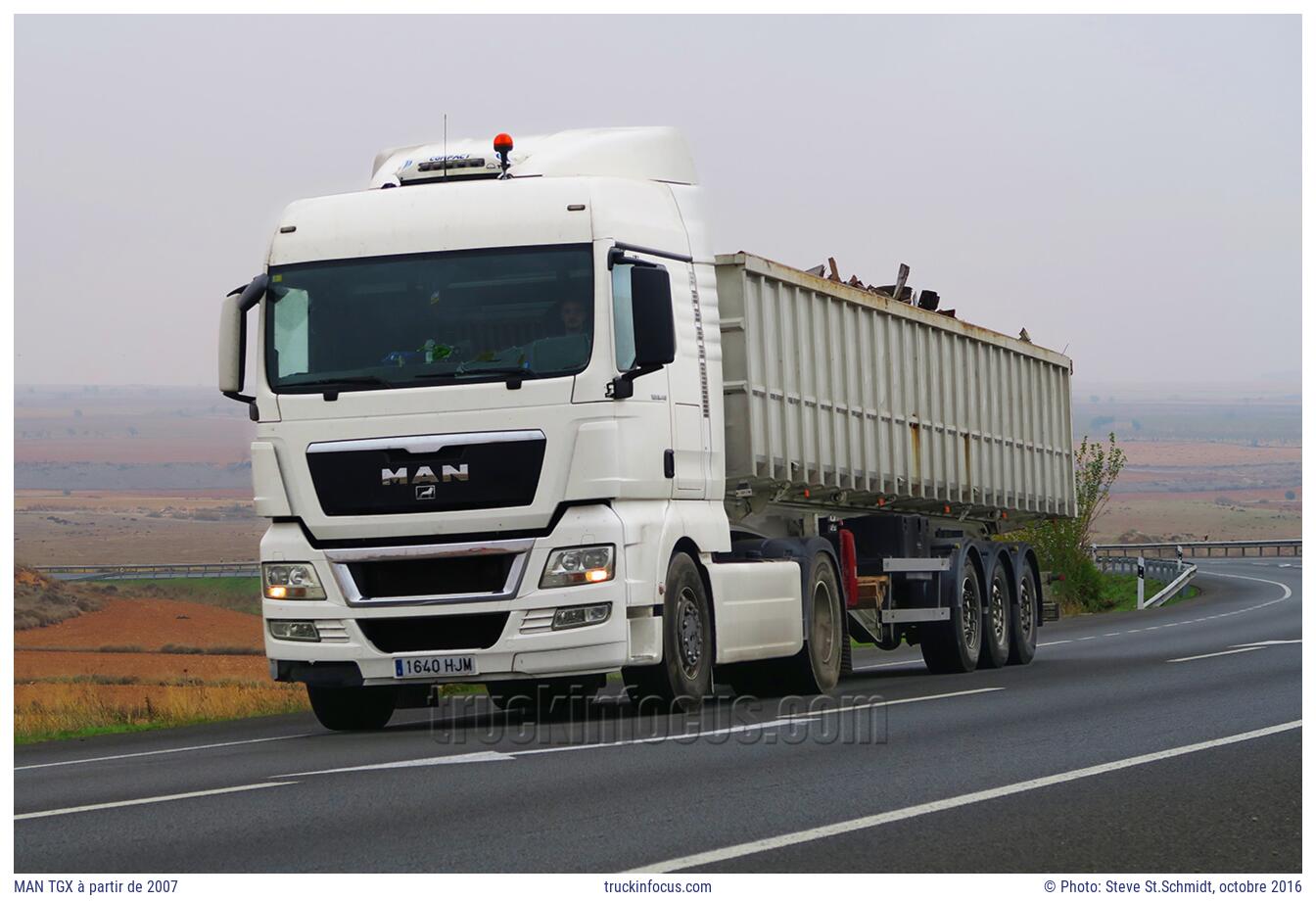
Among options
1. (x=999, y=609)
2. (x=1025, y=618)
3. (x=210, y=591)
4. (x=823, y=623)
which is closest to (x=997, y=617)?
(x=999, y=609)

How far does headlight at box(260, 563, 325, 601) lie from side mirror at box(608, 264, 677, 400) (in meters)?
2.32

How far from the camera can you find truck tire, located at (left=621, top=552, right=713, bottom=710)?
45.0 ft

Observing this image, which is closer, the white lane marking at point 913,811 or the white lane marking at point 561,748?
the white lane marking at point 913,811

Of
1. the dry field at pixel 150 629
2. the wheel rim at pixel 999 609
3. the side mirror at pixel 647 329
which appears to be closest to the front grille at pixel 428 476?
the side mirror at pixel 647 329

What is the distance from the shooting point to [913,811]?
8617mm

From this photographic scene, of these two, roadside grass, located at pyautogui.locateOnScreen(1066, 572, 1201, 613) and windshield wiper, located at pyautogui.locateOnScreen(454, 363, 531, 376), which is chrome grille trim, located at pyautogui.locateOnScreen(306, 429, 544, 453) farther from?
roadside grass, located at pyautogui.locateOnScreen(1066, 572, 1201, 613)

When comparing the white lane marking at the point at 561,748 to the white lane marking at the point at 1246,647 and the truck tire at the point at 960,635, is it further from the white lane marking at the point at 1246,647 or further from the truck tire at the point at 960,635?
the white lane marking at the point at 1246,647

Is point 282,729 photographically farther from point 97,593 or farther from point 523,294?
point 97,593

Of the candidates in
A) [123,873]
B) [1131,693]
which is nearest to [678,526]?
[1131,693]

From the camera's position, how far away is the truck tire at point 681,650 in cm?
1370

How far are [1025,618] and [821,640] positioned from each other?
6.25m

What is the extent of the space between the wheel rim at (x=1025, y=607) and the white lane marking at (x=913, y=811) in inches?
415

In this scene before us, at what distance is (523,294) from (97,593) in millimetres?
90997

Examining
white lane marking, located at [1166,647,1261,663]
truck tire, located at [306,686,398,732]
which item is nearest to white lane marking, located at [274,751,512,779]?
truck tire, located at [306,686,398,732]
